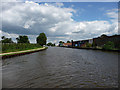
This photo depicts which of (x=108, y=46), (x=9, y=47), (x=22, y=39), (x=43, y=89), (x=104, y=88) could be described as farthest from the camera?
(x=22, y=39)

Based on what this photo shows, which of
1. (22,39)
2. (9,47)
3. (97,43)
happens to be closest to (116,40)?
(97,43)

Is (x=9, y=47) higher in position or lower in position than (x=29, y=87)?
higher

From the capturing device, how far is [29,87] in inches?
190

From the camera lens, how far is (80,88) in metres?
4.84

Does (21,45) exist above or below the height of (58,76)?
above

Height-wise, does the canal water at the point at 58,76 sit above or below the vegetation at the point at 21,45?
below

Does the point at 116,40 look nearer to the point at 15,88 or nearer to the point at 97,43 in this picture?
the point at 97,43

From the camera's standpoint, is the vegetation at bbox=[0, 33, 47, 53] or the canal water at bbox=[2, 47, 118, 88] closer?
the canal water at bbox=[2, 47, 118, 88]

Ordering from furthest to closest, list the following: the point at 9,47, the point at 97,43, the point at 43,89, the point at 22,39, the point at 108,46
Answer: the point at 22,39
the point at 97,43
the point at 108,46
the point at 9,47
the point at 43,89

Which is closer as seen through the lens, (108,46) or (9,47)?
(9,47)

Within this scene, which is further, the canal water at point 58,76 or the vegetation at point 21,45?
the vegetation at point 21,45

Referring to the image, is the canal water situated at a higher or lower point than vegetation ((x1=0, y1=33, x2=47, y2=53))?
lower

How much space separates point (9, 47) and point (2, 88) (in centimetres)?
2040

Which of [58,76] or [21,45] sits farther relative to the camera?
[21,45]
